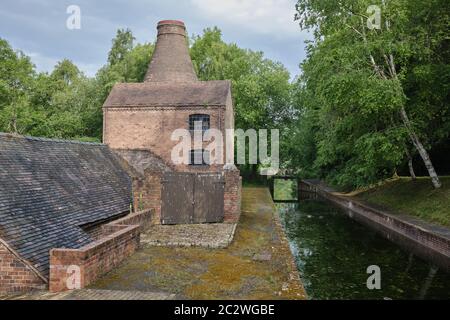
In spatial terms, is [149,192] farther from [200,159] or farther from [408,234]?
[200,159]

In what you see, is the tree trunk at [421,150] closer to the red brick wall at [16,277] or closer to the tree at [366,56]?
the tree at [366,56]

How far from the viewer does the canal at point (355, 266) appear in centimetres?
1012

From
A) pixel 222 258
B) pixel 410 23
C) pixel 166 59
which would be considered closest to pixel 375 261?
pixel 222 258

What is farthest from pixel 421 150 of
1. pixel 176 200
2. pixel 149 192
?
pixel 149 192

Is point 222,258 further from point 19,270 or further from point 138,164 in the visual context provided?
point 138,164

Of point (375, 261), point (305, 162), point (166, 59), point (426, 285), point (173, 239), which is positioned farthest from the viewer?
point (305, 162)

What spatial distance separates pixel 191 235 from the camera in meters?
12.0

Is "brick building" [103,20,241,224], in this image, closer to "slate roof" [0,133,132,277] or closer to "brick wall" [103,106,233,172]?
"brick wall" [103,106,233,172]

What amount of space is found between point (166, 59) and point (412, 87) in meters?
20.7

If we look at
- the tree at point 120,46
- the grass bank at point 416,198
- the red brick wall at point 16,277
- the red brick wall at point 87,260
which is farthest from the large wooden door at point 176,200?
the tree at point 120,46

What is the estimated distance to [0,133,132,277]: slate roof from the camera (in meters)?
8.33

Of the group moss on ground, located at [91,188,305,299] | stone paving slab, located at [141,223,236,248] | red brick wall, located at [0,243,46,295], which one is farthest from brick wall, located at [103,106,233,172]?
red brick wall, located at [0,243,46,295]

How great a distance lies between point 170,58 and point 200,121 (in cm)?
821

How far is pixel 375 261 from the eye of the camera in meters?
13.4
